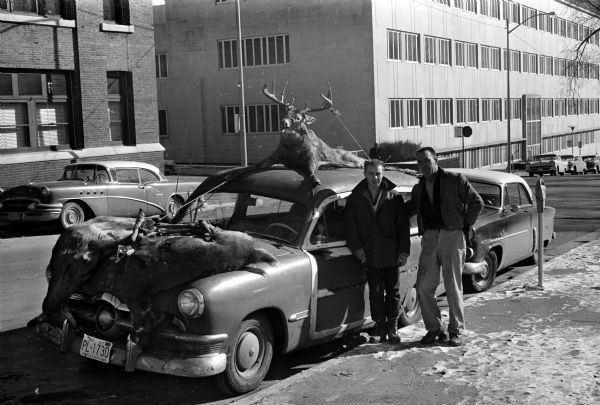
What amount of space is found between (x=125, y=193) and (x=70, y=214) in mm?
1336

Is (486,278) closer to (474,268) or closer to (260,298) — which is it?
(474,268)

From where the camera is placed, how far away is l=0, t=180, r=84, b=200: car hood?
53.6 feet

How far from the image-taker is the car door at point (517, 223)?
10.9 m

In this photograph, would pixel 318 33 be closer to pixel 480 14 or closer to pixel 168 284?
pixel 480 14

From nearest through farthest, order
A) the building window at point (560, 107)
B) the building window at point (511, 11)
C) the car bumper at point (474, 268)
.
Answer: the car bumper at point (474, 268) < the building window at point (511, 11) < the building window at point (560, 107)

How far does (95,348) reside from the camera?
6.05 m

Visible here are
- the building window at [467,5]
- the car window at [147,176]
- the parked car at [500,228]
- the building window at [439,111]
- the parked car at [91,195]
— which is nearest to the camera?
the parked car at [500,228]

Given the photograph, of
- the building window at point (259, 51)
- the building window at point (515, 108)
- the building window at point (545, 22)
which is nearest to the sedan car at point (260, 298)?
the building window at point (259, 51)

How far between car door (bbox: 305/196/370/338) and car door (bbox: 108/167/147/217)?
417 inches

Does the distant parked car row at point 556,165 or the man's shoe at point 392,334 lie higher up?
the man's shoe at point 392,334

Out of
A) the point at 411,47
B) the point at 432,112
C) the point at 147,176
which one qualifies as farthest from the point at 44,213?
the point at 432,112

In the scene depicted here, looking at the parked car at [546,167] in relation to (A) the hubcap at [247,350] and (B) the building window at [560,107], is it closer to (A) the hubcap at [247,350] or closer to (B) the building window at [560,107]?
(B) the building window at [560,107]

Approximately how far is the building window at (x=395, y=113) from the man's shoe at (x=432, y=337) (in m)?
35.6

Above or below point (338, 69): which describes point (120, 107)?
below
